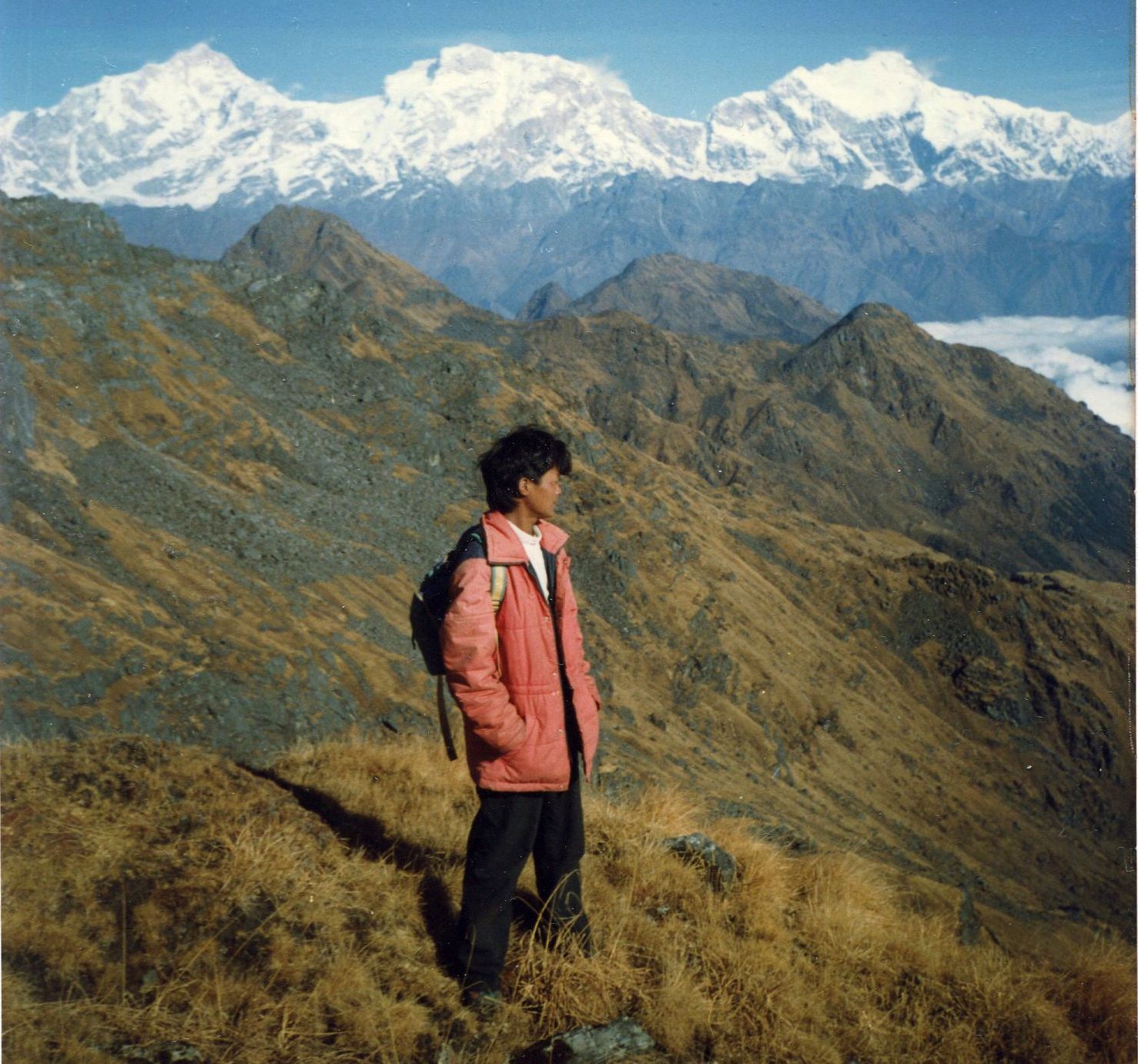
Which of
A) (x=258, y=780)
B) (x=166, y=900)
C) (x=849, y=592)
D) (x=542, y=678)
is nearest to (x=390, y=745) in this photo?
(x=258, y=780)

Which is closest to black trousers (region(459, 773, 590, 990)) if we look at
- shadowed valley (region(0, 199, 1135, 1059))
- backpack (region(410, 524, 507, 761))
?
backpack (region(410, 524, 507, 761))

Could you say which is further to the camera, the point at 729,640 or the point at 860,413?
the point at 860,413

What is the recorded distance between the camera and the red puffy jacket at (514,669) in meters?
3.40

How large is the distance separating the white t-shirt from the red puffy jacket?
38mm

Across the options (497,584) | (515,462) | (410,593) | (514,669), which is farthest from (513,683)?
(410,593)

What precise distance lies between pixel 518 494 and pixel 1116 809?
4805cm

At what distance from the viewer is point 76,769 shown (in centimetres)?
446

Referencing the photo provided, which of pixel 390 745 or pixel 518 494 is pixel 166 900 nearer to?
pixel 518 494

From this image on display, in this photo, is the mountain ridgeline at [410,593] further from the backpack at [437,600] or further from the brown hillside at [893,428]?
the brown hillside at [893,428]

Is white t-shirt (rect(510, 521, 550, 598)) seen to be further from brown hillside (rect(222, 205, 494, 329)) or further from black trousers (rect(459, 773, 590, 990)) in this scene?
brown hillside (rect(222, 205, 494, 329))

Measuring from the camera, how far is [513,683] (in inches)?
141

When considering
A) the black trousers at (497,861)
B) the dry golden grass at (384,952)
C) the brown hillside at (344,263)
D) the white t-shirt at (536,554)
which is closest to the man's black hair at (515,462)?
the white t-shirt at (536,554)

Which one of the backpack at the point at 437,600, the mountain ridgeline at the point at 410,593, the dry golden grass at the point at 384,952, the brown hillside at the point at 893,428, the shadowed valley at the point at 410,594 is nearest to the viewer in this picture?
the dry golden grass at the point at 384,952

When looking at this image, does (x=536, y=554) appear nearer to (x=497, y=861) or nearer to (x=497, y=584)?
(x=497, y=584)
